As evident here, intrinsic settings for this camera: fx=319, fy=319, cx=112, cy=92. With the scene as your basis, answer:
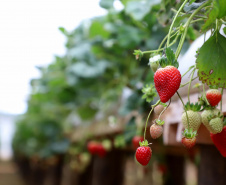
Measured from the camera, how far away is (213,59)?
0.50 metres

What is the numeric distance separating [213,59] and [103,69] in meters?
1.21

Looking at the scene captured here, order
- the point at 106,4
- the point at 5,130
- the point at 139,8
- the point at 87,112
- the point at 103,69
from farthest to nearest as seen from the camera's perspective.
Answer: the point at 5,130 → the point at 87,112 → the point at 103,69 → the point at 106,4 → the point at 139,8

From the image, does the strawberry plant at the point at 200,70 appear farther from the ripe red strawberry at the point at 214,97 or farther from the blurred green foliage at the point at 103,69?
the blurred green foliage at the point at 103,69

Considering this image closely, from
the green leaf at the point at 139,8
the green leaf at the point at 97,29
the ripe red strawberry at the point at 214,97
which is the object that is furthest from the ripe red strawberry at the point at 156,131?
the green leaf at the point at 97,29

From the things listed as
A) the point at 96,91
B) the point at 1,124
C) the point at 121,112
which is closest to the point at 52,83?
the point at 96,91

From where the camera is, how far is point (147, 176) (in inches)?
104

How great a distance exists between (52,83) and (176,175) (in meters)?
1.23

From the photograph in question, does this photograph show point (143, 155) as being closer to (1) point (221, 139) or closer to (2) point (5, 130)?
(1) point (221, 139)

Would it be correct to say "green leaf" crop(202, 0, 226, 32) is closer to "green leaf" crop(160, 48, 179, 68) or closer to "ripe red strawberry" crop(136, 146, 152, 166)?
"green leaf" crop(160, 48, 179, 68)

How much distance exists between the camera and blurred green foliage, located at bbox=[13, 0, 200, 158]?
1.17 meters

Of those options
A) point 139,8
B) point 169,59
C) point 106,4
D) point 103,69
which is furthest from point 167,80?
point 103,69

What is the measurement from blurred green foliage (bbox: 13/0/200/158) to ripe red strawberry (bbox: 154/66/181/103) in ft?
1.14

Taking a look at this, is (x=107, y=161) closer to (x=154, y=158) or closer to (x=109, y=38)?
(x=154, y=158)

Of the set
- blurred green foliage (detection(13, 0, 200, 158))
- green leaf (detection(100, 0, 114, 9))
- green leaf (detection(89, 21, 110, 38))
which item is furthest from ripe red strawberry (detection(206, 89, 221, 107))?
green leaf (detection(89, 21, 110, 38))
